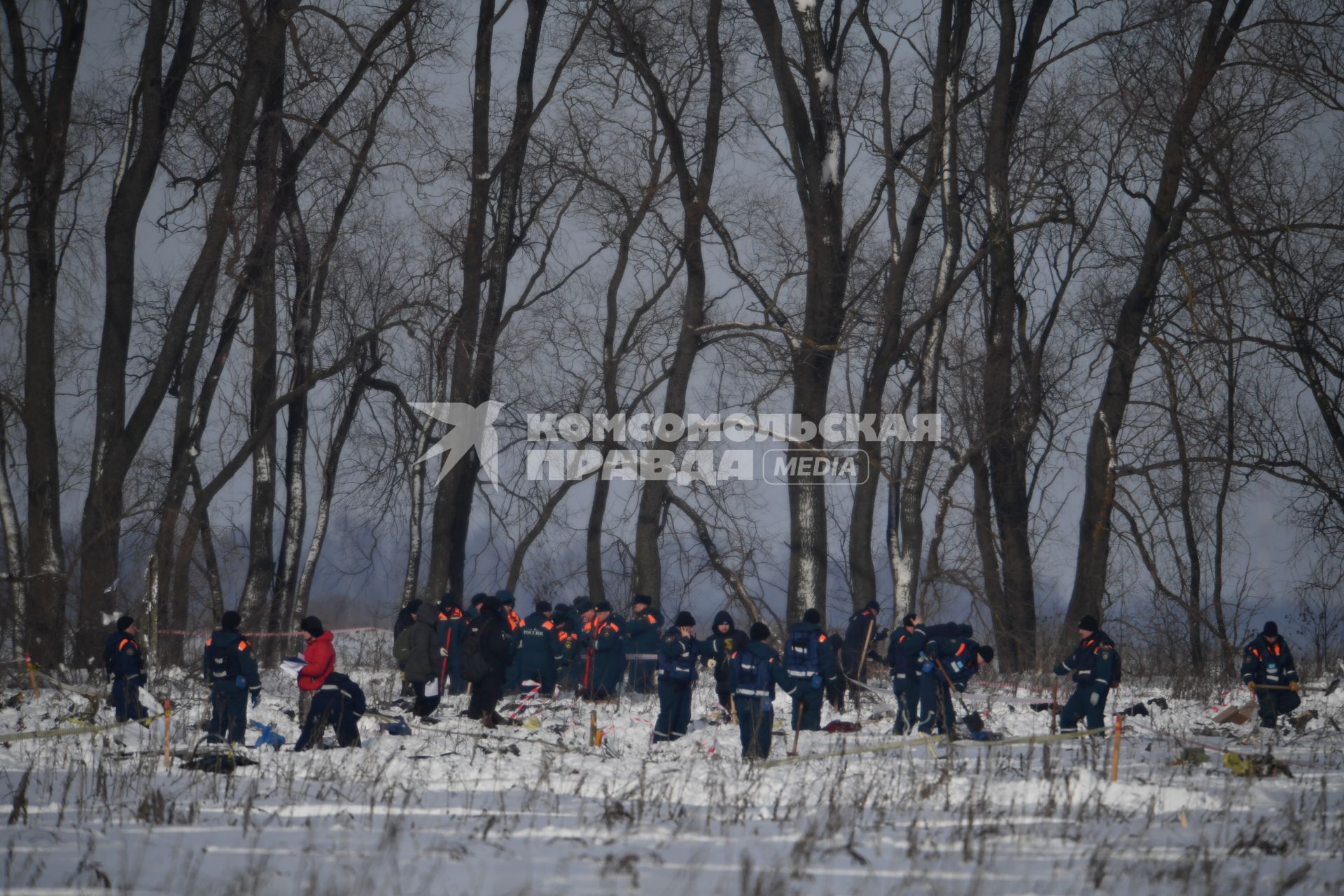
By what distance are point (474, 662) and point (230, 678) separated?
325 centimetres

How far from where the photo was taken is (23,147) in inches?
653

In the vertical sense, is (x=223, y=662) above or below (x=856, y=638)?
below

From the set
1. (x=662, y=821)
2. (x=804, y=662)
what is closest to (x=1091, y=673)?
(x=804, y=662)

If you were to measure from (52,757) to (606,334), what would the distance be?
1858 centimetres

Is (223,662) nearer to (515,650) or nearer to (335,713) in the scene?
(335,713)

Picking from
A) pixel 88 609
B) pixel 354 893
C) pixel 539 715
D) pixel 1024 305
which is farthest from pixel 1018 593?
pixel 354 893

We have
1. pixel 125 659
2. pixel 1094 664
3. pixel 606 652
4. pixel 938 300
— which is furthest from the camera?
pixel 938 300

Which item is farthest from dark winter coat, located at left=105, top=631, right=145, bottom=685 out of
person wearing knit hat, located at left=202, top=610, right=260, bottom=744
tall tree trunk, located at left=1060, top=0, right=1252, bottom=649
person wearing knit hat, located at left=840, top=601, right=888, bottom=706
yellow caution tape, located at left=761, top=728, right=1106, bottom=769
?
tall tree trunk, located at left=1060, top=0, right=1252, bottom=649

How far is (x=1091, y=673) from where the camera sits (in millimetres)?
12484

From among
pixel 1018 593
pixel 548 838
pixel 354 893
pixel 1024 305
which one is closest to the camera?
pixel 354 893

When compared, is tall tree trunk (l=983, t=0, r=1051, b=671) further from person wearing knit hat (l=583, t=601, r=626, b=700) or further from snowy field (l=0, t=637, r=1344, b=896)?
snowy field (l=0, t=637, r=1344, b=896)

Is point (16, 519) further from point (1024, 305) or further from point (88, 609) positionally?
point (1024, 305)

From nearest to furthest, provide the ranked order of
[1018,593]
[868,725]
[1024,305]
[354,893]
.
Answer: [354,893]
[868,725]
[1018,593]
[1024,305]

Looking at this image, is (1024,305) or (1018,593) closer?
(1018,593)
